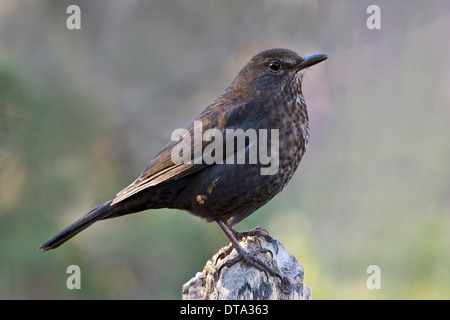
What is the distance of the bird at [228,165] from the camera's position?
12.2 ft

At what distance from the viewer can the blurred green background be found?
15.5ft

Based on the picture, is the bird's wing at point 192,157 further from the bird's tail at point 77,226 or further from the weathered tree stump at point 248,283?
the weathered tree stump at point 248,283

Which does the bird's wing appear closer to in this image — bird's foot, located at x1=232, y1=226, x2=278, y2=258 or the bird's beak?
the bird's beak

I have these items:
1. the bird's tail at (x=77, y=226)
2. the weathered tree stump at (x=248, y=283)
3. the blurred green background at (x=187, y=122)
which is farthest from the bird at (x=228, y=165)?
the blurred green background at (x=187, y=122)

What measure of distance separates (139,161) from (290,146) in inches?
78.9

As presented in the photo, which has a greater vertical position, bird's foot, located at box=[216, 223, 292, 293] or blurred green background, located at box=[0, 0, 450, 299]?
blurred green background, located at box=[0, 0, 450, 299]

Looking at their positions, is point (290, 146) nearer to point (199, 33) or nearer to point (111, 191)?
point (111, 191)

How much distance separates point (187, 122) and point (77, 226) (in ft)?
8.09

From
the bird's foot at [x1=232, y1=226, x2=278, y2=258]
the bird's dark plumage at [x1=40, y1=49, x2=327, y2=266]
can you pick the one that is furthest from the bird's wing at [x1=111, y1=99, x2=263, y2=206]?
Result: the bird's foot at [x1=232, y1=226, x2=278, y2=258]

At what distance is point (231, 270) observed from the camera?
3477mm

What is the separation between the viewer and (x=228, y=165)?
373 cm

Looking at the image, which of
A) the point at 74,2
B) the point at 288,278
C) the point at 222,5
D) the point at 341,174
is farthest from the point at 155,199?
the point at 222,5

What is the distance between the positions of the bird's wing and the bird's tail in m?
0.11

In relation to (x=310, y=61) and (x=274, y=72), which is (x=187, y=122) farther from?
(x=310, y=61)
